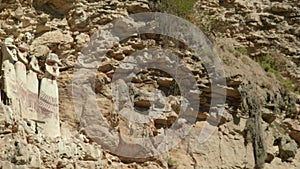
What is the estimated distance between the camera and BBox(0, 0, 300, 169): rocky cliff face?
43.6 ft

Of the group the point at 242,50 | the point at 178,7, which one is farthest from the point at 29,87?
the point at 242,50

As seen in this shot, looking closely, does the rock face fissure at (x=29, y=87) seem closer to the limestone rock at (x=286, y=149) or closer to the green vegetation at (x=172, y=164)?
the green vegetation at (x=172, y=164)

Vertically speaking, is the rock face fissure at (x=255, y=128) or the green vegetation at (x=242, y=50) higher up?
the green vegetation at (x=242, y=50)

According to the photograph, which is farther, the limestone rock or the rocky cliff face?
the limestone rock

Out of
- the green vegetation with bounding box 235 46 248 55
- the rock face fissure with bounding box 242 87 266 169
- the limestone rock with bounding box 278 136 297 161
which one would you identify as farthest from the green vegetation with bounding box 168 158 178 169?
the green vegetation with bounding box 235 46 248 55

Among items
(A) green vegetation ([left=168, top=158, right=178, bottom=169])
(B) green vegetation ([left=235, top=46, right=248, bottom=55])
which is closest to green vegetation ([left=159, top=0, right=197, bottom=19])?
(B) green vegetation ([left=235, top=46, right=248, bottom=55])

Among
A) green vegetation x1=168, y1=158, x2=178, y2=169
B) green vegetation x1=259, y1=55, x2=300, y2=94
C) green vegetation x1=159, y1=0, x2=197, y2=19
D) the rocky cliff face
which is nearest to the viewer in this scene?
the rocky cliff face

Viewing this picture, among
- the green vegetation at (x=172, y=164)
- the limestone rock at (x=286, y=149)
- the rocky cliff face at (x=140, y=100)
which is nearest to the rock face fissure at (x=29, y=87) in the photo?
the rocky cliff face at (x=140, y=100)

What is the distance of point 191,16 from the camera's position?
648 inches

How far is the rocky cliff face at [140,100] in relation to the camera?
43.6ft

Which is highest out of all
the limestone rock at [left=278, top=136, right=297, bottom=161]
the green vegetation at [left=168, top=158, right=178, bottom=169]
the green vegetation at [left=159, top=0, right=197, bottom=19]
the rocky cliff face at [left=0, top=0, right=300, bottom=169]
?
the green vegetation at [left=159, top=0, right=197, bottom=19]

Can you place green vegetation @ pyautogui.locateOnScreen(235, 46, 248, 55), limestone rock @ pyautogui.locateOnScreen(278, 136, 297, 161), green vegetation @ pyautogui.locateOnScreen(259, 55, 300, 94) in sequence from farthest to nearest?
green vegetation @ pyautogui.locateOnScreen(235, 46, 248, 55), green vegetation @ pyautogui.locateOnScreen(259, 55, 300, 94), limestone rock @ pyautogui.locateOnScreen(278, 136, 297, 161)

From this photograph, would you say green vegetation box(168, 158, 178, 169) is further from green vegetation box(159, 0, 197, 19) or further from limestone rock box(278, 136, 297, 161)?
green vegetation box(159, 0, 197, 19)

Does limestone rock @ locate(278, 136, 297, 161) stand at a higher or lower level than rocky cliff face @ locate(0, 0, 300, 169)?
lower
